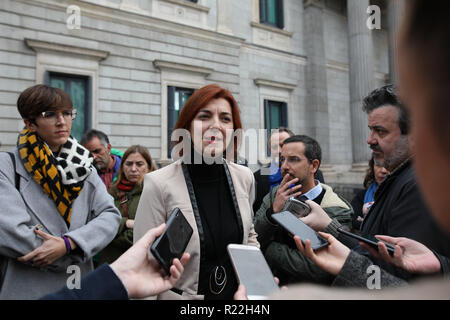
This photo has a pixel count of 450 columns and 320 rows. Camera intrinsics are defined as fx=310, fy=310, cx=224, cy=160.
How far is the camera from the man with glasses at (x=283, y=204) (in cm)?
208

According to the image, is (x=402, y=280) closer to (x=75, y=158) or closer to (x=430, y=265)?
(x=430, y=265)

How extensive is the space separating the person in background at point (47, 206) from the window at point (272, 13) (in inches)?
500

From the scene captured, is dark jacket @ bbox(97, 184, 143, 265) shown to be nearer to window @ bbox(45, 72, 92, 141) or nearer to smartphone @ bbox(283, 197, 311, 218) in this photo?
smartphone @ bbox(283, 197, 311, 218)

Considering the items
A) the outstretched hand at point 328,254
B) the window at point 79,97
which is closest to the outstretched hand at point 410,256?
the outstretched hand at point 328,254

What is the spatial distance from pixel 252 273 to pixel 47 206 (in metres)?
1.58

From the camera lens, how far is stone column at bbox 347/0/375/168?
12641 millimetres

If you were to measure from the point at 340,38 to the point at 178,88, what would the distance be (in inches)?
378

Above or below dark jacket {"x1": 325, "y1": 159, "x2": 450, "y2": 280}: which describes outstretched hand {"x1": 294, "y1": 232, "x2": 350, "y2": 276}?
below

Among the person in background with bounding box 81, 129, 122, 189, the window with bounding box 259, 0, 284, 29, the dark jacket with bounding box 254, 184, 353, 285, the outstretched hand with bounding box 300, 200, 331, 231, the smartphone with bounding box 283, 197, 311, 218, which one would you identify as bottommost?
the dark jacket with bounding box 254, 184, 353, 285

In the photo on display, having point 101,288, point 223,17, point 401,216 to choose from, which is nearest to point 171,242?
point 101,288

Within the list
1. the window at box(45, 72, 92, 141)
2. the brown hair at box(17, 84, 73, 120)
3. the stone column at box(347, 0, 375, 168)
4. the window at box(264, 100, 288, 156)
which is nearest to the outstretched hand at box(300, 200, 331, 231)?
the brown hair at box(17, 84, 73, 120)

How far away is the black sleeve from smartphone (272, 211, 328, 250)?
80cm

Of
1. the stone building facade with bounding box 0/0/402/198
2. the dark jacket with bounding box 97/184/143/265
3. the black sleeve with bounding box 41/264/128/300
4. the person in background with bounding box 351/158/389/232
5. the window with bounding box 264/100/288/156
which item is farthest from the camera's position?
the window with bounding box 264/100/288/156

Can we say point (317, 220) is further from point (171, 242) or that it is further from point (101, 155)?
point (101, 155)
